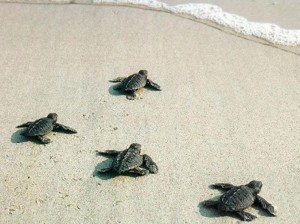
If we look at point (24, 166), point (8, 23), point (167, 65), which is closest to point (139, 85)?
point (167, 65)

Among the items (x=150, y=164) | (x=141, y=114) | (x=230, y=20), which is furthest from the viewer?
(x=230, y=20)

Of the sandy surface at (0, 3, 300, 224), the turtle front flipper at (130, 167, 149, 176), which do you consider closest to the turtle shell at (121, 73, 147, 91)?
the sandy surface at (0, 3, 300, 224)

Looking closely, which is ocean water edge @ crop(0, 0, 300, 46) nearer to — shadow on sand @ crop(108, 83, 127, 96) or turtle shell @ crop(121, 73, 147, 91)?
turtle shell @ crop(121, 73, 147, 91)

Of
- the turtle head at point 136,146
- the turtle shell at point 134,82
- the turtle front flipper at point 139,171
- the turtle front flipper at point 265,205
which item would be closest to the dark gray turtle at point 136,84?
the turtle shell at point 134,82

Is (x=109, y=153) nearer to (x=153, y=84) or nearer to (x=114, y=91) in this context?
(x=114, y=91)

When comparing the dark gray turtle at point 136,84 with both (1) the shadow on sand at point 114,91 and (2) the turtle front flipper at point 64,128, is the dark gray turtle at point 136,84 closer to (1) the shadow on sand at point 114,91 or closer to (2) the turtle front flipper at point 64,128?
(1) the shadow on sand at point 114,91

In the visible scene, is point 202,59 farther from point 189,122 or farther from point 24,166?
point 24,166

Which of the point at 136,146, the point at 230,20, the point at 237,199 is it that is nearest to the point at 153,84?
the point at 136,146
